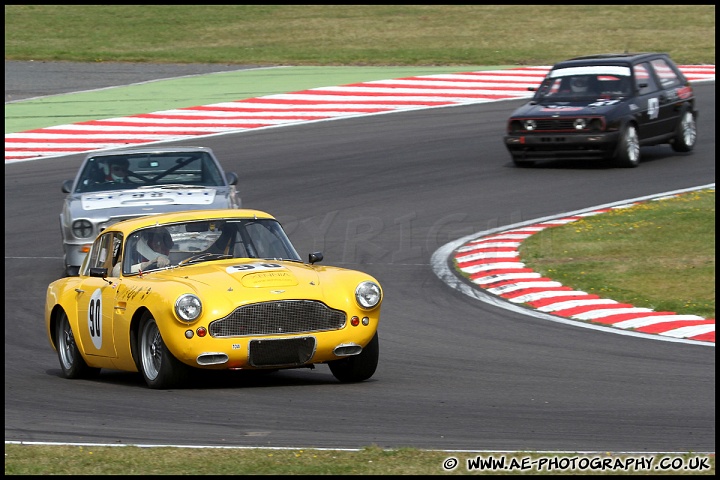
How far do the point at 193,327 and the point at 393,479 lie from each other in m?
3.14

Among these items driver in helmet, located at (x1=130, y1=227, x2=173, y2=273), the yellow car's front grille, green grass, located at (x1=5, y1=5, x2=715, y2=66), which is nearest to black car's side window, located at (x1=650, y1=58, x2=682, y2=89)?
green grass, located at (x1=5, y1=5, x2=715, y2=66)

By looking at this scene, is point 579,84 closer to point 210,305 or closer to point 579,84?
point 579,84

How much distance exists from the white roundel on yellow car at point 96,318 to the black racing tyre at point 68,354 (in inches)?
12.9

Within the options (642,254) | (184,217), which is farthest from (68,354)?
(642,254)

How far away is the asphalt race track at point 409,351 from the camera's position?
7.60m

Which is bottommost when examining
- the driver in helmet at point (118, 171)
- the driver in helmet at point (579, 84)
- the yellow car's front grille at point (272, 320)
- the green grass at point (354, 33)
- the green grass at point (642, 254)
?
the green grass at point (642, 254)

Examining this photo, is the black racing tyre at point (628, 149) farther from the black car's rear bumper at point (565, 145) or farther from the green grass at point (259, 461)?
the green grass at point (259, 461)

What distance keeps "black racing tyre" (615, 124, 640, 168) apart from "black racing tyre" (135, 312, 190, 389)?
12.0m

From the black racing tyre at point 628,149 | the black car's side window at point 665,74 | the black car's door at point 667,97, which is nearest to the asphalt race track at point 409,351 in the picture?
the black racing tyre at point 628,149

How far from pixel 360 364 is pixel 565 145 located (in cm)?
1114

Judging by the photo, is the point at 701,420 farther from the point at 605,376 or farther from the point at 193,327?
the point at 193,327

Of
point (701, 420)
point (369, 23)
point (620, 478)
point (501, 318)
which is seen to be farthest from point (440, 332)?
point (369, 23)

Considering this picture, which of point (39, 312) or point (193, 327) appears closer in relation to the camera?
point (193, 327)

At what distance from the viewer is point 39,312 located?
13.3m
